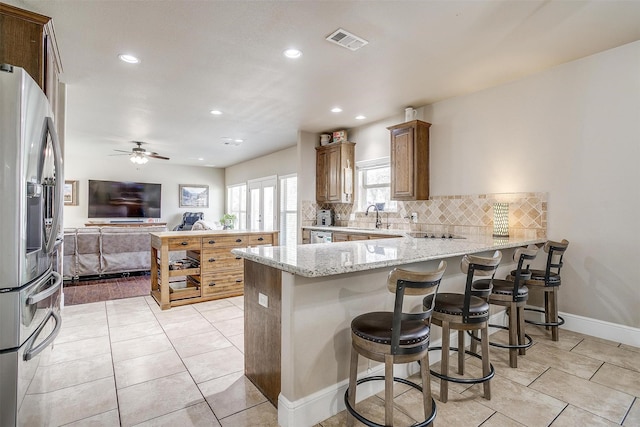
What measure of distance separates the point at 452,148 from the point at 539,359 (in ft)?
8.38

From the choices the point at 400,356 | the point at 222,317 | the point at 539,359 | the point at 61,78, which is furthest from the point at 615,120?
the point at 61,78

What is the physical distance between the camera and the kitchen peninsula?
177 centimetres

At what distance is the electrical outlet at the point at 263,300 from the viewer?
6.73ft

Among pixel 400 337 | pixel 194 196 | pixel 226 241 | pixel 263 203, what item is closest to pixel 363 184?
pixel 226 241

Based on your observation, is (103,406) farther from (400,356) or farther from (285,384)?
(400,356)

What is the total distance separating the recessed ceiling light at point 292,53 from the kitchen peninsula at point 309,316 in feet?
5.98

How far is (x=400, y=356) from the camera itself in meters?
1.54

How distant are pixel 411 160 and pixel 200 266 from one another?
3116mm

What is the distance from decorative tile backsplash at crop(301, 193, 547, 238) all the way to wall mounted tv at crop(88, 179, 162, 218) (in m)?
6.85

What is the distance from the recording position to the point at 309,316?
1819 millimetres

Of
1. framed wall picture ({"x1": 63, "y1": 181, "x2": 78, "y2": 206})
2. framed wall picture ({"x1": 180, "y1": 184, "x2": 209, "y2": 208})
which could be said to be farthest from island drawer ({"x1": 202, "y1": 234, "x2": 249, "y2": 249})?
framed wall picture ({"x1": 63, "y1": 181, "x2": 78, "y2": 206})

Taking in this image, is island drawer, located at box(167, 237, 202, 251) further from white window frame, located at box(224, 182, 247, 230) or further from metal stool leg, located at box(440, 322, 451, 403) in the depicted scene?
white window frame, located at box(224, 182, 247, 230)

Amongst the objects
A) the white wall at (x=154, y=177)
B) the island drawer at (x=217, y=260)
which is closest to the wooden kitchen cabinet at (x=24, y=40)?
the island drawer at (x=217, y=260)

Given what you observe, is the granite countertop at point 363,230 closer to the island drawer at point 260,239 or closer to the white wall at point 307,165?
the white wall at point 307,165
